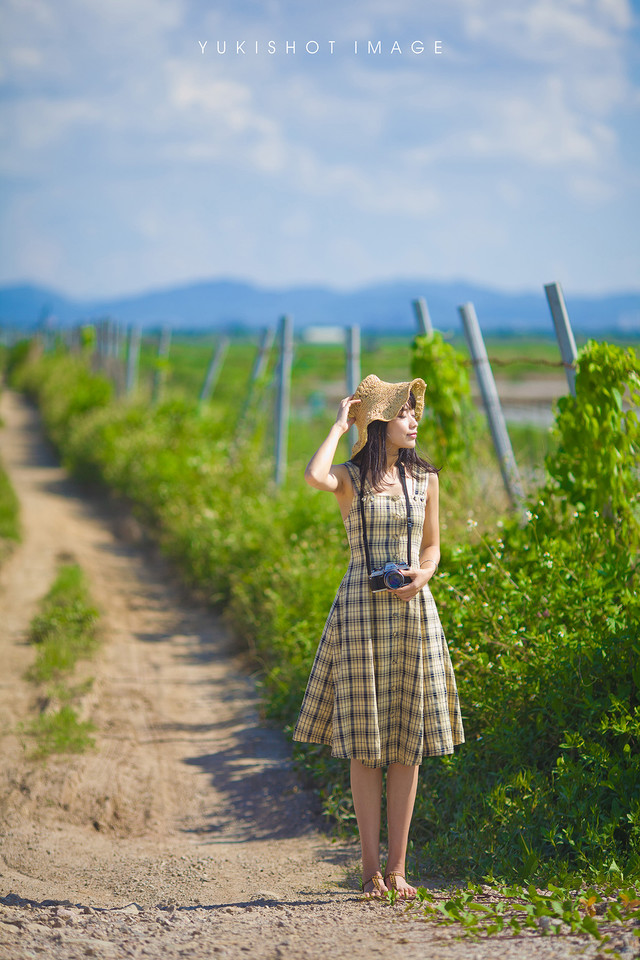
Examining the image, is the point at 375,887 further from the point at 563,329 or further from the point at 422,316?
the point at 422,316

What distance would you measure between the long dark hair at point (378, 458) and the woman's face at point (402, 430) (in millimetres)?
25

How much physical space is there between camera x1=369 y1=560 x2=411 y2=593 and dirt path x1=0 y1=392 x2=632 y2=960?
977mm

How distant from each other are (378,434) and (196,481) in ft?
20.2

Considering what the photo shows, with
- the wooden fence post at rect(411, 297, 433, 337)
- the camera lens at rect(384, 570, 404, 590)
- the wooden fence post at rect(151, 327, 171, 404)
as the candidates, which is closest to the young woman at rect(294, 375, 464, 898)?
the camera lens at rect(384, 570, 404, 590)

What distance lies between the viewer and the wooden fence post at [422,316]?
587 cm

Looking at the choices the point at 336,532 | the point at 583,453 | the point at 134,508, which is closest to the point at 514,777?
the point at 583,453

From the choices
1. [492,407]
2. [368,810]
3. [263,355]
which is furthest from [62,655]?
[263,355]

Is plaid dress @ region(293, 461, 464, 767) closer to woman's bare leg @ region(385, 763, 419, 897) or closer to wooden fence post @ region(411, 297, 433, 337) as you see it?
woman's bare leg @ region(385, 763, 419, 897)

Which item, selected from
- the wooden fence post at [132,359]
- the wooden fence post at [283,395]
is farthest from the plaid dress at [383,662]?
the wooden fence post at [132,359]

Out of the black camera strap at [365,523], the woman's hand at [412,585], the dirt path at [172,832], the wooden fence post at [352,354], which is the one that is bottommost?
the dirt path at [172,832]

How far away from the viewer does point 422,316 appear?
6.00m

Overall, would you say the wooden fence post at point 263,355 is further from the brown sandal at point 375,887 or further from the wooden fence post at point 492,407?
the brown sandal at point 375,887

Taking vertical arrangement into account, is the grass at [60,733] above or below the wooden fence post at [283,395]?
below

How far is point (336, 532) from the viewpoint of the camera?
5699 millimetres
